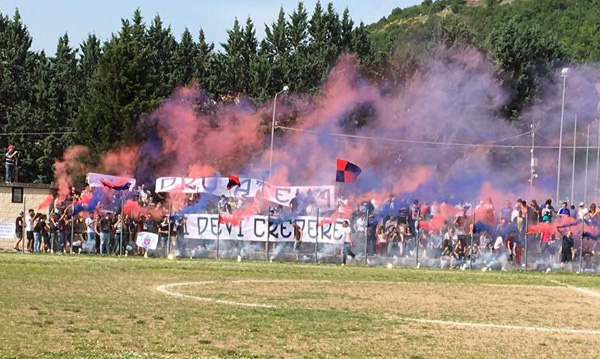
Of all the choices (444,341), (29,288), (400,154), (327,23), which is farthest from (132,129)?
(444,341)

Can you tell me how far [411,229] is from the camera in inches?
1652

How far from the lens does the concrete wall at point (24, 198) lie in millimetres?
51844

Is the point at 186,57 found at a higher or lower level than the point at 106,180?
higher

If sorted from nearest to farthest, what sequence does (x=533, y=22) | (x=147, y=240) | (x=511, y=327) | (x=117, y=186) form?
(x=511, y=327) < (x=147, y=240) < (x=117, y=186) < (x=533, y=22)

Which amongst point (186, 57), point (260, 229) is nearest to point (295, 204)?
point (260, 229)

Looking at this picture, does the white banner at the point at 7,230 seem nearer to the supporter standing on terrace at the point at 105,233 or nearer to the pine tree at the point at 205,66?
the supporter standing on terrace at the point at 105,233

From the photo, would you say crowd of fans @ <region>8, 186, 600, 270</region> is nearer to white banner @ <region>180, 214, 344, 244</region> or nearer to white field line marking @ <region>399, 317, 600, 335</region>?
white banner @ <region>180, 214, 344, 244</region>

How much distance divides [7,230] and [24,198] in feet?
9.50

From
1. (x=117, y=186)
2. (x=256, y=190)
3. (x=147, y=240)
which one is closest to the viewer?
(x=147, y=240)

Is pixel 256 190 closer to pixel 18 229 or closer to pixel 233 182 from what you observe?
pixel 233 182

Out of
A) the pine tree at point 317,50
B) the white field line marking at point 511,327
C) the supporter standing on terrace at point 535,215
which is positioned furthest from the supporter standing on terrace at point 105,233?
the pine tree at point 317,50

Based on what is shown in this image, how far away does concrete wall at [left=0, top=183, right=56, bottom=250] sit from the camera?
51.8m

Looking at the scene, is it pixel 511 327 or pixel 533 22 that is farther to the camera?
pixel 533 22

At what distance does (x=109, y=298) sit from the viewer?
71.3ft
